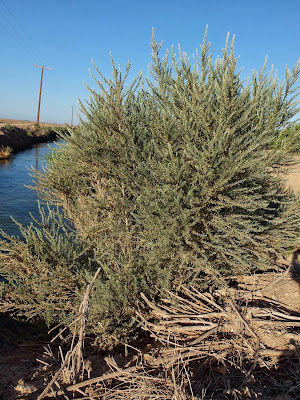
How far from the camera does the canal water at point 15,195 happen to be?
1218 cm

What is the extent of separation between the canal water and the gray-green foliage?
3334 millimetres

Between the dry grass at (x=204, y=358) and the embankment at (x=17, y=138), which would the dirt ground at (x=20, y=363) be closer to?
the dry grass at (x=204, y=358)

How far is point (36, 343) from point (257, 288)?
147 inches

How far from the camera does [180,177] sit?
14.1 ft

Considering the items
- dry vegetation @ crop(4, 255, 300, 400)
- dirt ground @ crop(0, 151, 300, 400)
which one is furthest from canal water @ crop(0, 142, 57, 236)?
dry vegetation @ crop(4, 255, 300, 400)

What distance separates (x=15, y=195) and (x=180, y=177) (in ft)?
46.9

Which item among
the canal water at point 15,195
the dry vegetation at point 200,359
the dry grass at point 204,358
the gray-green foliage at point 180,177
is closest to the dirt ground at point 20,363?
the dry vegetation at point 200,359

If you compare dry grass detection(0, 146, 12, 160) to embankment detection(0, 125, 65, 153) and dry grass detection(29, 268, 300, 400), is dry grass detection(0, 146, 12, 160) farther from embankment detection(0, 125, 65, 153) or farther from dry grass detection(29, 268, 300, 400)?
dry grass detection(29, 268, 300, 400)

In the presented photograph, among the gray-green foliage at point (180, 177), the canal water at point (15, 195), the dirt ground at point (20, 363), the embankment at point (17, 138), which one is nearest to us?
the dirt ground at point (20, 363)

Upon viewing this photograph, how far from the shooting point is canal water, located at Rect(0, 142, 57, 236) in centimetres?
1218

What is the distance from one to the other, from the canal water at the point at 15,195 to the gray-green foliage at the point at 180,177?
3.33 meters

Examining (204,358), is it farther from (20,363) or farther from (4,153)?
(4,153)

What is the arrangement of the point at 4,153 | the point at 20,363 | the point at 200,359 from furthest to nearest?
the point at 4,153, the point at 20,363, the point at 200,359

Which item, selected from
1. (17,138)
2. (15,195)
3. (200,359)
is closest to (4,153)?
(17,138)
